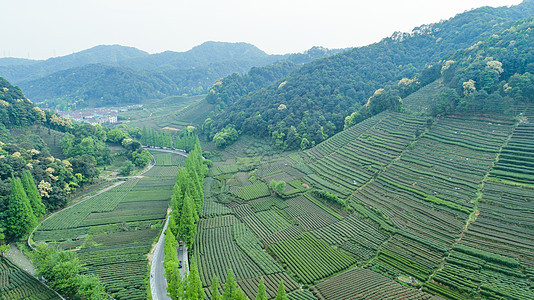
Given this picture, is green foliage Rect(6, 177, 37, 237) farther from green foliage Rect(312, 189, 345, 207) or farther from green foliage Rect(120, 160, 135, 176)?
green foliage Rect(312, 189, 345, 207)

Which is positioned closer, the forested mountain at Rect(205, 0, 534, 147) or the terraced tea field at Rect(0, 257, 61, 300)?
the terraced tea field at Rect(0, 257, 61, 300)

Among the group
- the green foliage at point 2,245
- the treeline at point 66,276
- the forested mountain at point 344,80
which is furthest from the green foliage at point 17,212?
the forested mountain at point 344,80

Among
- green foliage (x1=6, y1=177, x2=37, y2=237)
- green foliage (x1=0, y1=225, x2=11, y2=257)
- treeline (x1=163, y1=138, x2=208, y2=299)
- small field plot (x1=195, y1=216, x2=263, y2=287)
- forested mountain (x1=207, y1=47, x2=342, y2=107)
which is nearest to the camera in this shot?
treeline (x1=163, y1=138, x2=208, y2=299)

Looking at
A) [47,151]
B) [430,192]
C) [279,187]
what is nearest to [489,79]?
[430,192]

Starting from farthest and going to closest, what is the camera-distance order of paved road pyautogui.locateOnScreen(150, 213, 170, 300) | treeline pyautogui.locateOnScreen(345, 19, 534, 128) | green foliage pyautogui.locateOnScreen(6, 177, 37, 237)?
1. treeline pyautogui.locateOnScreen(345, 19, 534, 128)
2. green foliage pyautogui.locateOnScreen(6, 177, 37, 237)
3. paved road pyautogui.locateOnScreen(150, 213, 170, 300)

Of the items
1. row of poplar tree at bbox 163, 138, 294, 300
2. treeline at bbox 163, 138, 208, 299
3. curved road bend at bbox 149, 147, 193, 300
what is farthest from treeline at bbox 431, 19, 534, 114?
curved road bend at bbox 149, 147, 193, 300

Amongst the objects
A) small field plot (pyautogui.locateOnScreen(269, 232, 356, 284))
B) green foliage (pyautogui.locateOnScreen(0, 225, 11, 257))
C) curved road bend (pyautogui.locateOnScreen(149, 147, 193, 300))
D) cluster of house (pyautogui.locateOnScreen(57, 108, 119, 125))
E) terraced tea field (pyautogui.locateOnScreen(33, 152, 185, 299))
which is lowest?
small field plot (pyautogui.locateOnScreen(269, 232, 356, 284))

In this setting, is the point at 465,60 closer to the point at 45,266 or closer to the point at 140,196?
the point at 140,196
